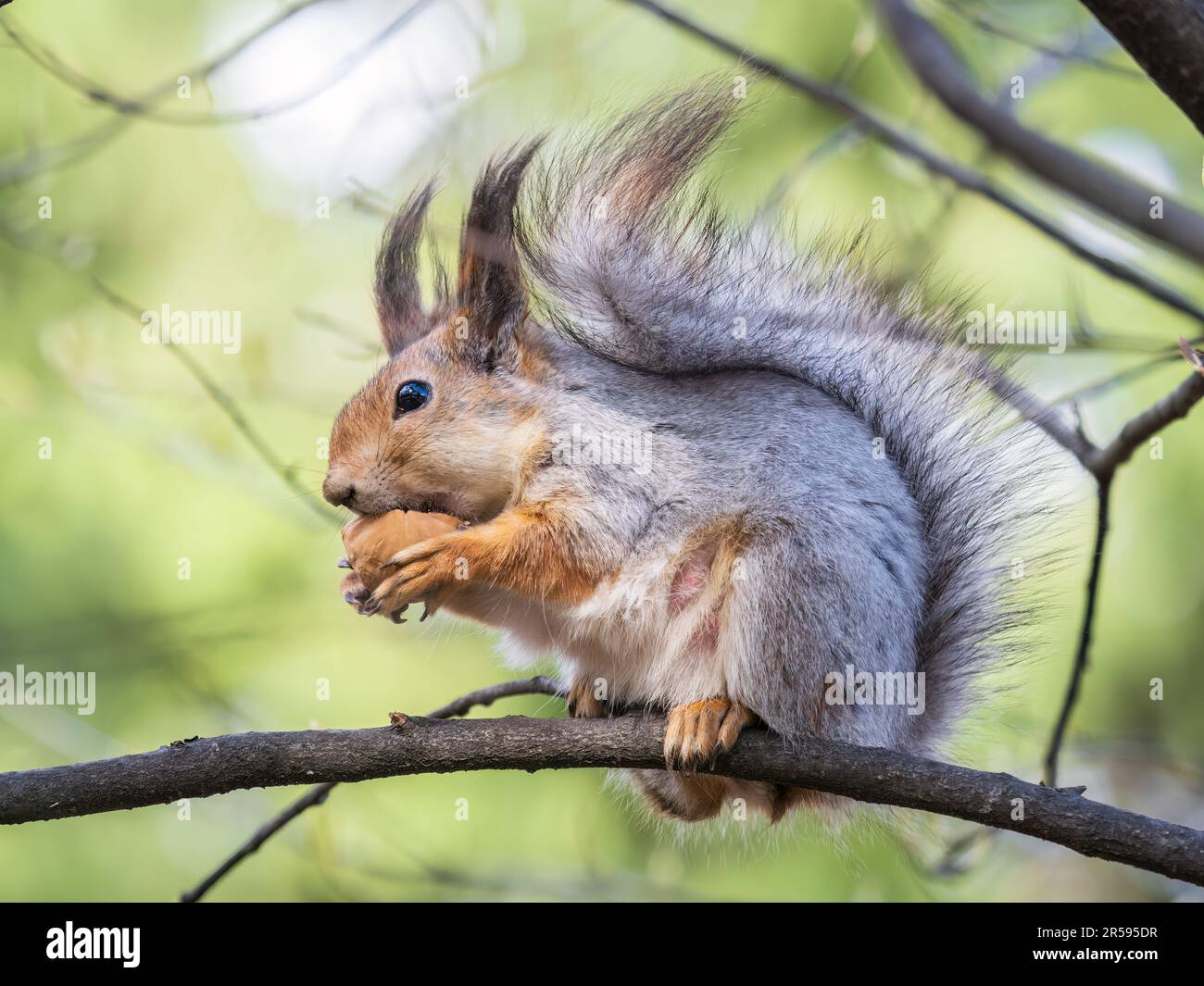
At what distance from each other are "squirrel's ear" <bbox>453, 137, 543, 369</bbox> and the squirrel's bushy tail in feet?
0.16

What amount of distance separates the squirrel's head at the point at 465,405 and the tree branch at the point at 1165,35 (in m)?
1.27

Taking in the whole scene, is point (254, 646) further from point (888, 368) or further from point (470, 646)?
point (888, 368)

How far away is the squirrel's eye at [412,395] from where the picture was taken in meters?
2.47

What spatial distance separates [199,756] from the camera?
6.14 feet

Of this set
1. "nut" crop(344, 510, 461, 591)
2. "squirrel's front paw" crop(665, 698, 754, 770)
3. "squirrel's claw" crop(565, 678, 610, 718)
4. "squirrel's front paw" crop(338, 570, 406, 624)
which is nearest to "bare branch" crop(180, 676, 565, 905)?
"squirrel's claw" crop(565, 678, 610, 718)

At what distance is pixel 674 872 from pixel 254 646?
1.65 meters

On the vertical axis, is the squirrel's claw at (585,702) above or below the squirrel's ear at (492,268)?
below

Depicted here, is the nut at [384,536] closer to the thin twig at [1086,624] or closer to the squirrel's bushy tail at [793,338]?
the squirrel's bushy tail at [793,338]

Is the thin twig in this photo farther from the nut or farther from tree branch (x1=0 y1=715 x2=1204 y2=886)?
the nut

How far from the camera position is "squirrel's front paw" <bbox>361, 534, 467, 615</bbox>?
2.13m

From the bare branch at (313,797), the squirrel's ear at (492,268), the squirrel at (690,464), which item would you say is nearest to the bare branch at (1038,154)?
the squirrel at (690,464)

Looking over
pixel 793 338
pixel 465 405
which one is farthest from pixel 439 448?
pixel 793 338

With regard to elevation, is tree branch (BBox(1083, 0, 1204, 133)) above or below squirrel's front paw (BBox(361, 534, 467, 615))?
above

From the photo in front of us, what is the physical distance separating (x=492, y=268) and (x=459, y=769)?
3.59 feet
